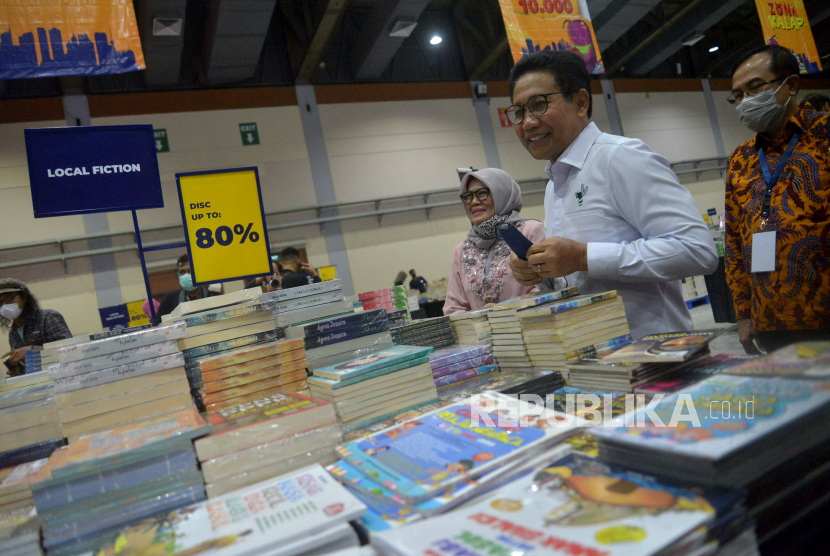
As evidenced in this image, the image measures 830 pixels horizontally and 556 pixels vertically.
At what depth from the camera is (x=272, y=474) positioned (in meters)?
0.93

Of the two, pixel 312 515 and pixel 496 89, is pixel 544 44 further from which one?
pixel 496 89

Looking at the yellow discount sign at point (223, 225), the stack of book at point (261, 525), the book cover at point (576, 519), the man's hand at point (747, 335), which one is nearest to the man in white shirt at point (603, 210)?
the man's hand at point (747, 335)

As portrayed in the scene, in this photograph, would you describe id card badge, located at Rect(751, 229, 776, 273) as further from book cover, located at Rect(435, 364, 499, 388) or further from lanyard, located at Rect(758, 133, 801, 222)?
book cover, located at Rect(435, 364, 499, 388)

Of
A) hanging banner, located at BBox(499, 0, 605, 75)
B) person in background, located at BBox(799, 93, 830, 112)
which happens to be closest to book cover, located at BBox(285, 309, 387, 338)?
person in background, located at BBox(799, 93, 830, 112)

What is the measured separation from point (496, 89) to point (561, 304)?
10.9 meters

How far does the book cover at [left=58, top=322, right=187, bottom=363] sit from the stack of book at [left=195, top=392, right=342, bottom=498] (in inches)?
10.9

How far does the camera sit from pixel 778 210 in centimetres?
185

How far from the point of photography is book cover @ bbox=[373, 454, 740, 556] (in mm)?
545

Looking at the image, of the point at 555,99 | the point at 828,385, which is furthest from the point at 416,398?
the point at 555,99

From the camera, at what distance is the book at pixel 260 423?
35.7 inches

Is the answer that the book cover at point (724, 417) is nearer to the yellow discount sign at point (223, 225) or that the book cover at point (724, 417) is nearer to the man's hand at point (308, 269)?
the yellow discount sign at point (223, 225)

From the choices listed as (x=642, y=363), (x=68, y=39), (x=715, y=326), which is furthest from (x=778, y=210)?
(x=715, y=326)

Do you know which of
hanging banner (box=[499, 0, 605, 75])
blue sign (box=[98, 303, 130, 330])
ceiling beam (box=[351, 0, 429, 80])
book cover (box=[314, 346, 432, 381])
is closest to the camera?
book cover (box=[314, 346, 432, 381])

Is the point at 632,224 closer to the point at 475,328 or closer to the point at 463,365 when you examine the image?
the point at 475,328
